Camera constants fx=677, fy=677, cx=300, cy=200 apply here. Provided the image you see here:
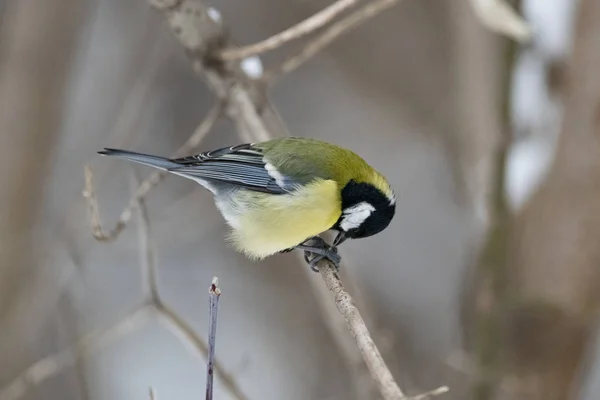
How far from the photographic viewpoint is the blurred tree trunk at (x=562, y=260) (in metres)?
2.08

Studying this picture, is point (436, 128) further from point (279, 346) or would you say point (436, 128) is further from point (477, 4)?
point (477, 4)

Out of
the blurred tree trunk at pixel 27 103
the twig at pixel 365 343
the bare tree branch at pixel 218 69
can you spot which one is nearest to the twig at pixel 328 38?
the bare tree branch at pixel 218 69

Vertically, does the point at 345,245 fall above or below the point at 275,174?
above

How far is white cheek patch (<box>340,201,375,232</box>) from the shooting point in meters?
1.76

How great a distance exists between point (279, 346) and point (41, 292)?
1585mm

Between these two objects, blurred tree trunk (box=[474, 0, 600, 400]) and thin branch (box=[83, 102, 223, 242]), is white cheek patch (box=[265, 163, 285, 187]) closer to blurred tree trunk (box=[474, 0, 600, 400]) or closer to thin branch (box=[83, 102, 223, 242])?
thin branch (box=[83, 102, 223, 242])

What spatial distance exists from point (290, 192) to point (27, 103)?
1.10 m

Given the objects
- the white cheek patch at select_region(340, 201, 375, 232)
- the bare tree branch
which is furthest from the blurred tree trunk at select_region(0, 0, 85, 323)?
the white cheek patch at select_region(340, 201, 375, 232)

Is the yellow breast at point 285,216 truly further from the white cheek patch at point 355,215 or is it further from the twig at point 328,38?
the twig at point 328,38

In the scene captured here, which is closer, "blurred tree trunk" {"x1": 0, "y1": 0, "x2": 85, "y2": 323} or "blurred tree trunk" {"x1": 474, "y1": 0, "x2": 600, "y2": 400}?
"blurred tree trunk" {"x1": 474, "y1": 0, "x2": 600, "y2": 400}

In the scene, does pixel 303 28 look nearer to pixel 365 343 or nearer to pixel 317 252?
pixel 317 252

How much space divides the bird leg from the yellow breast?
0.04m

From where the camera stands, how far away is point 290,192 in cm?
183

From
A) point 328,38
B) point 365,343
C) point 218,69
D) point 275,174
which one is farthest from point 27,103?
point 365,343
